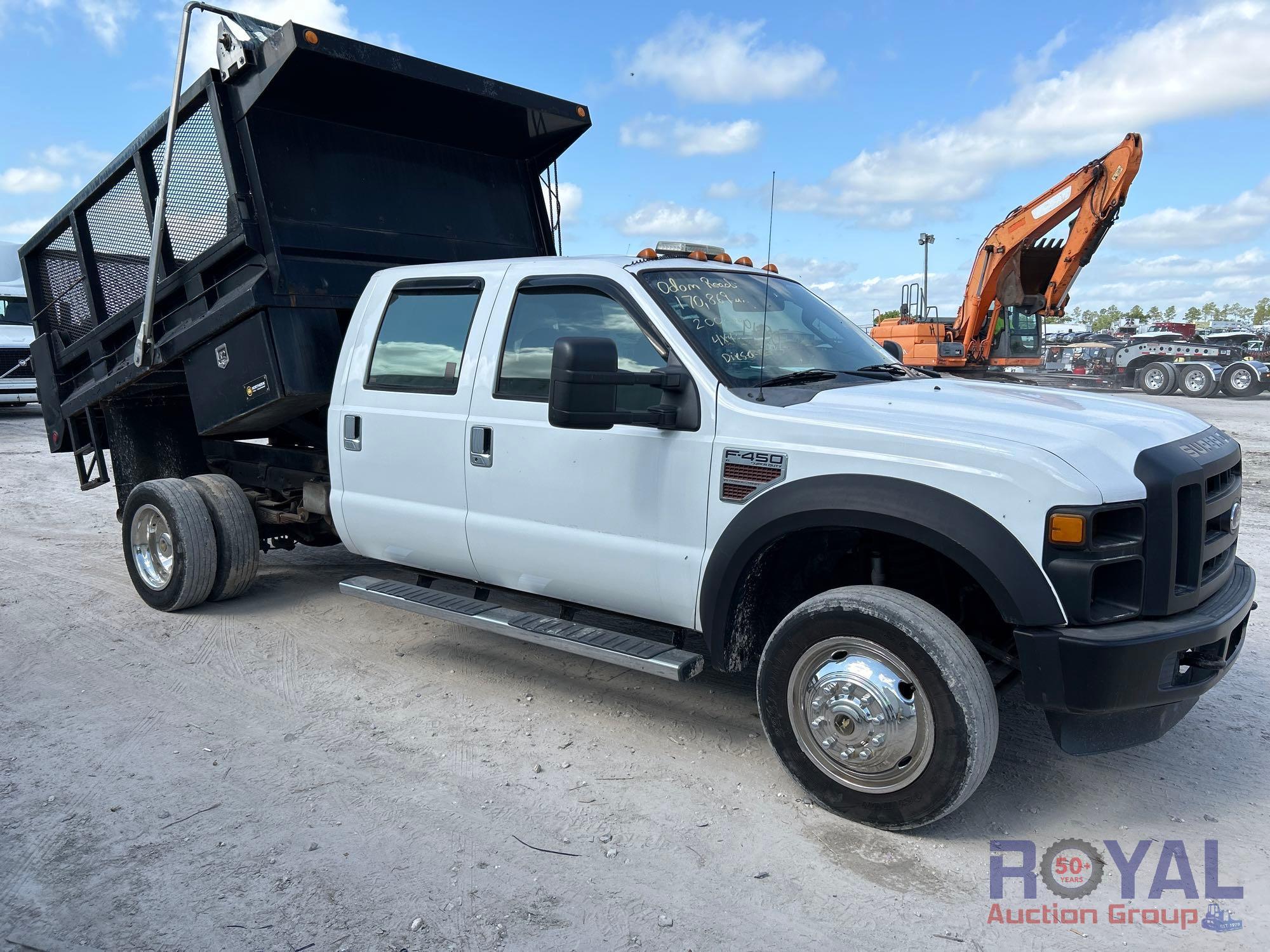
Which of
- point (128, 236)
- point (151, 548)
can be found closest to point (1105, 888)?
point (151, 548)

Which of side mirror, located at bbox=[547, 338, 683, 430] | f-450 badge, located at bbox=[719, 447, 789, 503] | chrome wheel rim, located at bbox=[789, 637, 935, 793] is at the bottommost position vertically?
chrome wheel rim, located at bbox=[789, 637, 935, 793]

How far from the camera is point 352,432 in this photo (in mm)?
5133

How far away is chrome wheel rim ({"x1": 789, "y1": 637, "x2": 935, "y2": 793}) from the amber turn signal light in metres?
0.68

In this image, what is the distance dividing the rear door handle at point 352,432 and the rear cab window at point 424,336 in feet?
0.65

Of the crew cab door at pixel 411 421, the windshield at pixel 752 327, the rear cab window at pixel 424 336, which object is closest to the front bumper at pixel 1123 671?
the windshield at pixel 752 327

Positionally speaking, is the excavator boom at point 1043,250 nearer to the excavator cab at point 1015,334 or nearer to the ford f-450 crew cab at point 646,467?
the excavator cab at point 1015,334

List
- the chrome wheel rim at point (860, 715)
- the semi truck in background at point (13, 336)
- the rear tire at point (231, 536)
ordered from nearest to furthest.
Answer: the chrome wheel rim at point (860, 715), the rear tire at point (231, 536), the semi truck in background at point (13, 336)

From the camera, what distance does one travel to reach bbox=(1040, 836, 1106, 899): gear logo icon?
319cm

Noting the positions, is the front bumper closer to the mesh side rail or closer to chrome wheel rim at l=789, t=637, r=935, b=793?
chrome wheel rim at l=789, t=637, r=935, b=793

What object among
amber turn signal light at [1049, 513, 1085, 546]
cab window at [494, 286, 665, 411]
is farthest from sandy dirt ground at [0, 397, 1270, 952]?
cab window at [494, 286, 665, 411]

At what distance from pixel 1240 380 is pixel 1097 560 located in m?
23.9

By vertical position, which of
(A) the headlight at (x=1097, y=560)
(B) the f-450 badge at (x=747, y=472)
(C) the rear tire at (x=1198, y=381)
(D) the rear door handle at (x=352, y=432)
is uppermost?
(D) the rear door handle at (x=352, y=432)

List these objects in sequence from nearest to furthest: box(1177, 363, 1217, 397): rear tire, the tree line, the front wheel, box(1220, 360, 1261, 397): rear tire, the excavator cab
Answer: the front wheel → the excavator cab → box(1220, 360, 1261, 397): rear tire → box(1177, 363, 1217, 397): rear tire → the tree line

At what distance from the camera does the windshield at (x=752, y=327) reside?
3.99 m
